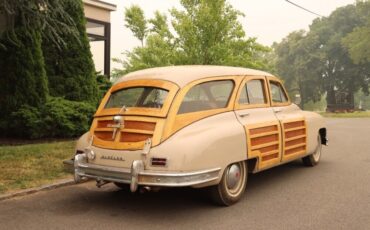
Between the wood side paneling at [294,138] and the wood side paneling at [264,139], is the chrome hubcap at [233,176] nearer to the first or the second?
the wood side paneling at [264,139]

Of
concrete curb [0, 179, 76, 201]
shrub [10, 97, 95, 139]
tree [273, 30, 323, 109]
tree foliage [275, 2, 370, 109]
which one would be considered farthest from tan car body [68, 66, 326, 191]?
tree [273, 30, 323, 109]

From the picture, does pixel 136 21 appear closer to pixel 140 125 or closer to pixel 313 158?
pixel 313 158

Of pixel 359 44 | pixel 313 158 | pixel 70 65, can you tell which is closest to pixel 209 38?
pixel 70 65

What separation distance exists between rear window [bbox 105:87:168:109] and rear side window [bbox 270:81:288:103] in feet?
7.52

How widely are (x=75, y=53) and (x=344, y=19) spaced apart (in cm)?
5201

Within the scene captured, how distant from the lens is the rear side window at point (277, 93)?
6.96m

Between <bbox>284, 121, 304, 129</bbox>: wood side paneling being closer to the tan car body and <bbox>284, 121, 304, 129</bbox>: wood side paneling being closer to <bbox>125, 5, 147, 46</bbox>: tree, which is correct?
the tan car body

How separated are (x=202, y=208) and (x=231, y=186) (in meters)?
0.51

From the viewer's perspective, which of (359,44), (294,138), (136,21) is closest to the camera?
(294,138)

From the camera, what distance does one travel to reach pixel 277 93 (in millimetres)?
7172

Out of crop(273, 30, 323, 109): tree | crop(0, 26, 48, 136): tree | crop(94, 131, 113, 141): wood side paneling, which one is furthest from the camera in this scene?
crop(273, 30, 323, 109): tree

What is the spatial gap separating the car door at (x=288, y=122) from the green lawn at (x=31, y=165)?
11.7 ft

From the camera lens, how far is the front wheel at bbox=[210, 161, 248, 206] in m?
5.22

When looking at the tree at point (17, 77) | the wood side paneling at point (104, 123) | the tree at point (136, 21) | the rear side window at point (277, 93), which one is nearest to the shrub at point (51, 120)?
the tree at point (17, 77)
